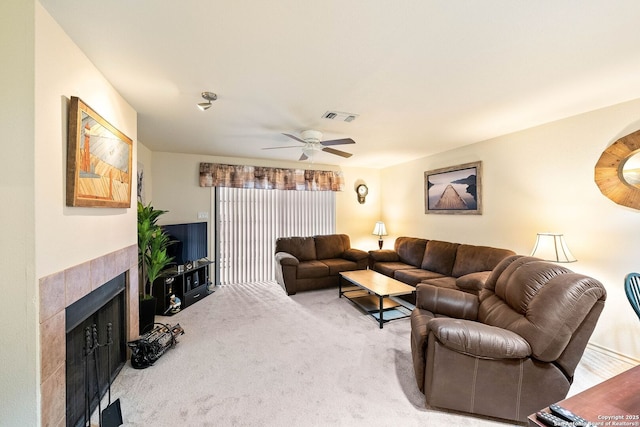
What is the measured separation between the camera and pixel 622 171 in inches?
→ 94.0

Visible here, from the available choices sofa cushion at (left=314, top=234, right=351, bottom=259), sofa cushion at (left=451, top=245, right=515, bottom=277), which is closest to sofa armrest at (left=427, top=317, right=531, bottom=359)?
sofa cushion at (left=451, top=245, right=515, bottom=277)

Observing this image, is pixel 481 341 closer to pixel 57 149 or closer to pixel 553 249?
pixel 553 249

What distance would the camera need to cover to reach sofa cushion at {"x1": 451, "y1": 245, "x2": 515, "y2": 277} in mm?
3301

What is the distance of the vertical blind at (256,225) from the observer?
477cm

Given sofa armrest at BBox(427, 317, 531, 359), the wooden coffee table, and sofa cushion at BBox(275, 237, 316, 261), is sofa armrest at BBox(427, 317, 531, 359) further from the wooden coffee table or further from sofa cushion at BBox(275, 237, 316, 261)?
sofa cushion at BBox(275, 237, 316, 261)

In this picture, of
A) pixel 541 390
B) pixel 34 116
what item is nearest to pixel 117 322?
pixel 34 116

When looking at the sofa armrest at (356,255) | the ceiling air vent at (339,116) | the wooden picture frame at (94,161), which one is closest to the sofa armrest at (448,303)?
the ceiling air vent at (339,116)

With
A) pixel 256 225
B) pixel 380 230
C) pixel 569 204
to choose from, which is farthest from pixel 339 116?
pixel 380 230

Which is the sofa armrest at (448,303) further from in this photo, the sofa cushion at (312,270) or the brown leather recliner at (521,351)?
the sofa cushion at (312,270)

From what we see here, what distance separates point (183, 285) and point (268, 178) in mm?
2383

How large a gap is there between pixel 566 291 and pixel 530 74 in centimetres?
160

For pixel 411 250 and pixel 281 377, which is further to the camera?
pixel 411 250

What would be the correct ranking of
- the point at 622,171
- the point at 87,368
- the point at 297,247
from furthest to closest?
the point at 297,247 < the point at 622,171 < the point at 87,368

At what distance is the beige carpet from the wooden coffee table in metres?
0.24
